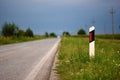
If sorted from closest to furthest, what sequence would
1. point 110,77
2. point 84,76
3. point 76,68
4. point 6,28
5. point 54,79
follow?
point 110,77 → point 84,76 → point 54,79 → point 76,68 → point 6,28

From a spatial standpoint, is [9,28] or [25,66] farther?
[9,28]

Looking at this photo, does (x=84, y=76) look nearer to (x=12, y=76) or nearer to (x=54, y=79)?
(x=54, y=79)

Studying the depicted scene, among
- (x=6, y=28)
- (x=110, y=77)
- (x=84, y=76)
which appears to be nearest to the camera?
(x=110, y=77)

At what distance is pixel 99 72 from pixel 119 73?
0.60 meters

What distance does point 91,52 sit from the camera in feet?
28.8

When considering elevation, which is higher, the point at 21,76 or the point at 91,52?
the point at 91,52

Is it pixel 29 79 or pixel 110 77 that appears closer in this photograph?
pixel 110 77

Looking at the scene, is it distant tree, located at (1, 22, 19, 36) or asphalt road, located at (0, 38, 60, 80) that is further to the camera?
distant tree, located at (1, 22, 19, 36)

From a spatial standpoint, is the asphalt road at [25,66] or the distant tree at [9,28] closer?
the asphalt road at [25,66]

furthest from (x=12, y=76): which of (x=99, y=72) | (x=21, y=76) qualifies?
(x=99, y=72)

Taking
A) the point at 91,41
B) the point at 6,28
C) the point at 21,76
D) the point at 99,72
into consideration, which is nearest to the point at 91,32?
the point at 91,41

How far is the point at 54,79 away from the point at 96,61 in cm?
260

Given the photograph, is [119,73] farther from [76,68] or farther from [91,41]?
[91,41]

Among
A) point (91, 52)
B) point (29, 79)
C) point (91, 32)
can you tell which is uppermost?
point (91, 32)
